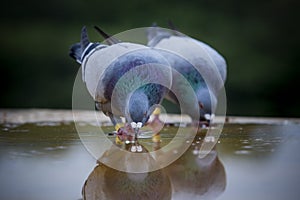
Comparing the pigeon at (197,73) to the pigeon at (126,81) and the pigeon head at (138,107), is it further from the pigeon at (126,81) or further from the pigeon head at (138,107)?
the pigeon head at (138,107)

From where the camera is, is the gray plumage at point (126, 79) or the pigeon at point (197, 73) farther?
the pigeon at point (197, 73)

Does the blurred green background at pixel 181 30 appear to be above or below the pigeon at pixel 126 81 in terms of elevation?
below

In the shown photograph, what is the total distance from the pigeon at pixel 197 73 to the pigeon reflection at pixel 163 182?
1.32 m

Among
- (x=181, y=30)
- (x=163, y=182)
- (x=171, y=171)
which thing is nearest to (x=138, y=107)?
(x=171, y=171)

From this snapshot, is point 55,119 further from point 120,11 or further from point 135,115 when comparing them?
point 120,11

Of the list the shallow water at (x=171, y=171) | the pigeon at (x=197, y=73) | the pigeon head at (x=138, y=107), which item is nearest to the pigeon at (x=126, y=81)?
the pigeon head at (x=138, y=107)

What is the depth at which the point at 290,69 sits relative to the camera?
6703 millimetres

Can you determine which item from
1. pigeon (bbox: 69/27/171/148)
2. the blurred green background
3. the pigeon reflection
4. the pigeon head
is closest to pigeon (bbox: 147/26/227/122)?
pigeon (bbox: 69/27/171/148)

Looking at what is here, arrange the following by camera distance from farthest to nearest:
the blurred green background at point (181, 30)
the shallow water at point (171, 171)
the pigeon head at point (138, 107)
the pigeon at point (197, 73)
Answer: the blurred green background at point (181, 30)
the pigeon at point (197, 73)
the pigeon head at point (138, 107)
the shallow water at point (171, 171)

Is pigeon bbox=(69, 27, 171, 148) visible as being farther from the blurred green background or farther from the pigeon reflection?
the blurred green background

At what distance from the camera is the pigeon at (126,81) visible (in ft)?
8.02

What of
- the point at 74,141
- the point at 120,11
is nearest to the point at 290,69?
the point at 120,11

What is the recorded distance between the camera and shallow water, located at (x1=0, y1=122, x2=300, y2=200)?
4.69 ft

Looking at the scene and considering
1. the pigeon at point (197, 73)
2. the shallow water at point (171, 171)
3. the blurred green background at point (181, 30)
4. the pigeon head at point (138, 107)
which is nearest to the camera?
the shallow water at point (171, 171)
